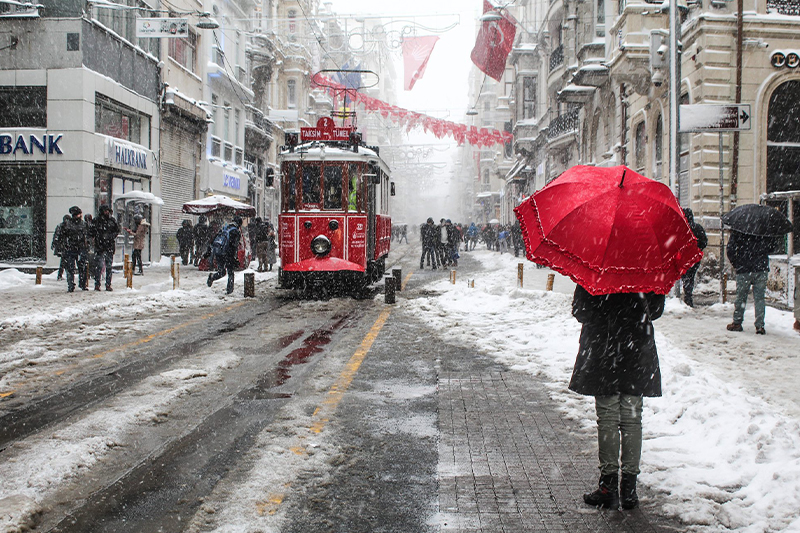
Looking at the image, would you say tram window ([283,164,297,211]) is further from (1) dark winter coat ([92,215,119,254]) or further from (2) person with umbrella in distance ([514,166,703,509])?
(2) person with umbrella in distance ([514,166,703,509])

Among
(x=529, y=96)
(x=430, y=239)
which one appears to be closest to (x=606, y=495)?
(x=430, y=239)

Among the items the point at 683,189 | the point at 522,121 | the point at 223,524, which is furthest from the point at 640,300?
the point at 522,121

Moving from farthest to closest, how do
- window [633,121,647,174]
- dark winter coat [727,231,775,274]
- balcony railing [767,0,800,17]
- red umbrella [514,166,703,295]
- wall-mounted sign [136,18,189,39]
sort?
window [633,121,647,174] → wall-mounted sign [136,18,189,39] → balcony railing [767,0,800,17] → dark winter coat [727,231,775,274] → red umbrella [514,166,703,295]

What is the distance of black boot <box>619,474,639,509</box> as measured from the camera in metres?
4.19

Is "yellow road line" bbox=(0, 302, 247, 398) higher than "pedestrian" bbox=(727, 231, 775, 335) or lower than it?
lower

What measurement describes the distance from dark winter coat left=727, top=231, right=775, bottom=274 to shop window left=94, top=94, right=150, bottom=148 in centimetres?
1939

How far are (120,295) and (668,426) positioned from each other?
12.9 metres

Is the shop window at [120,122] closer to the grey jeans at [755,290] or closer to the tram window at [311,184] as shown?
the tram window at [311,184]

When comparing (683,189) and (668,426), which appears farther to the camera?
(683,189)

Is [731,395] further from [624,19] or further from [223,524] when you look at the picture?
[624,19]

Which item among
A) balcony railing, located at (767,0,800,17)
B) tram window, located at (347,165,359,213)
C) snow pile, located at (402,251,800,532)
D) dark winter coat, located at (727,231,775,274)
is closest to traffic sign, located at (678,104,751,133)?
dark winter coat, located at (727,231,775,274)

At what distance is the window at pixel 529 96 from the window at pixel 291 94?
55.1 ft

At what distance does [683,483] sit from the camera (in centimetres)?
450

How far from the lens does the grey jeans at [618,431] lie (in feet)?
13.9
